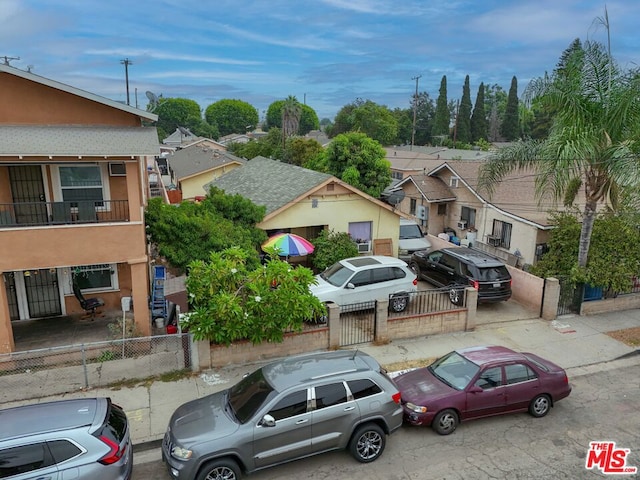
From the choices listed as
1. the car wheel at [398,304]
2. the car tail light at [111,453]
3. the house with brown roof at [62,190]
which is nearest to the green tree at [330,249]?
the car wheel at [398,304]

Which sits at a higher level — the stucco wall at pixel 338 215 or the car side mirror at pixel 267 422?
the stucco wall at pixel 338 215

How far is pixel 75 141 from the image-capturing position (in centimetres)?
1098

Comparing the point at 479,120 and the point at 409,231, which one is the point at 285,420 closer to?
the point at 409,231

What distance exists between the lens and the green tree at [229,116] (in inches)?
5846

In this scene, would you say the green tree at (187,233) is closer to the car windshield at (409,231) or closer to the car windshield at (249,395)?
the car windshield at (249,395)

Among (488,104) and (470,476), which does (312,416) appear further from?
(488,104)

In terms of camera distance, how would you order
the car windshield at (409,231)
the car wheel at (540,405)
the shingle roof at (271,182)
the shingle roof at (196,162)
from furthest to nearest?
1. the shingle roof at (196,162)
2. the car windshield at (409,231)
3. the shingle roof at (271,182)
4. the car wheel at (540,405)

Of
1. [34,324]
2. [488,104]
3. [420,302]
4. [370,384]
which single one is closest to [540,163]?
[420,302]

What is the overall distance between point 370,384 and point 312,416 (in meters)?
1.14

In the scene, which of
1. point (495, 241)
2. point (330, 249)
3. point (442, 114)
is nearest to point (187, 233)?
point (330, 249)

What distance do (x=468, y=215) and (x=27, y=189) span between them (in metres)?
19.6

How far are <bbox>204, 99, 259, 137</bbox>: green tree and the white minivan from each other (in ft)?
437

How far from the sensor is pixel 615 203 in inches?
589

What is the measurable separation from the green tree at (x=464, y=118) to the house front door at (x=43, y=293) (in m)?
74.0
